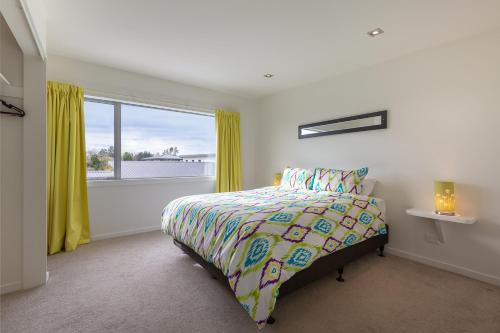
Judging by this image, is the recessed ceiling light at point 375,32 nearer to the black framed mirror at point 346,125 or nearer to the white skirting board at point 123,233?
the black framed mirror at point 346,125

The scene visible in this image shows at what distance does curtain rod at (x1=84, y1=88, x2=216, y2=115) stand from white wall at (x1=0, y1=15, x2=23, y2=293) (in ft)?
3.87

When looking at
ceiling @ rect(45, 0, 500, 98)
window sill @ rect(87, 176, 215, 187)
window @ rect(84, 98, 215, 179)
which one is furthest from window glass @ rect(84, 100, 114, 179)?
ceiling @ rect(45, 0, 500, 98)

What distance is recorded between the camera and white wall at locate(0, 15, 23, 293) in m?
1.92

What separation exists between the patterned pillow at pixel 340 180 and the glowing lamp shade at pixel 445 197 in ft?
2.48

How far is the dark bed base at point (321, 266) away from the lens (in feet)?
5.74

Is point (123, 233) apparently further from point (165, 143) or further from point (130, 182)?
point (165, 143)

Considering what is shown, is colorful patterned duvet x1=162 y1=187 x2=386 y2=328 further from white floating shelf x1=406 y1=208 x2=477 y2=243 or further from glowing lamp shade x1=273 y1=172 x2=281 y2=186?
glowing lamp shade x1=273 y1=172 x2=281 y2=186

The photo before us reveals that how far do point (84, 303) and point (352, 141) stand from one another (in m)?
3.47

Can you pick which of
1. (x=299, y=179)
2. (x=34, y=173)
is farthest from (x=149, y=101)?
(x=299, y=179)

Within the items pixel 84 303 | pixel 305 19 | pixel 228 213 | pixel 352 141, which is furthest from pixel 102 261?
pixel 352 141

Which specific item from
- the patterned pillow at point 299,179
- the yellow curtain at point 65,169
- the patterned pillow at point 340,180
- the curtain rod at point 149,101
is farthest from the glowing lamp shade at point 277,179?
the yellow curtain at point 65,169

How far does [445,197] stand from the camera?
234 cm

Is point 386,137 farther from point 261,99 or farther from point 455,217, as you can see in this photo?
point 261,99

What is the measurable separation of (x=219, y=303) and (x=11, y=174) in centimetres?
205
